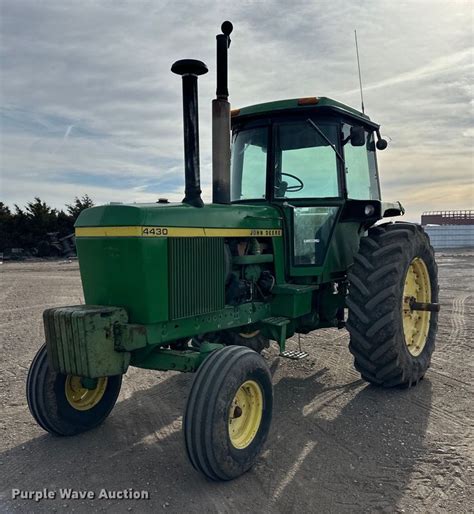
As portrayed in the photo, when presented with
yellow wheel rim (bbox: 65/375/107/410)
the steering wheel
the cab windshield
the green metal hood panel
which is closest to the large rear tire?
the cab windshield

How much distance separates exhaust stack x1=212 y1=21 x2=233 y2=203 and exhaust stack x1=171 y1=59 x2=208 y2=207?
0.40 meters

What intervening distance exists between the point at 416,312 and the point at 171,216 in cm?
321

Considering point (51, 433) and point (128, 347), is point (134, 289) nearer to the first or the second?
point (128, 347)

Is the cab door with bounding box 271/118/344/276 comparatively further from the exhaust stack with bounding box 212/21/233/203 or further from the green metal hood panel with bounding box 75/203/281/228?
the exhaust stack with bounding box 212/21/233/203

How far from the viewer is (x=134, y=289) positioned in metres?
3.51

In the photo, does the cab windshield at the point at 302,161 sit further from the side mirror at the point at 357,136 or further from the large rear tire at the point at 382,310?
the large rear tire at the point at 382,310

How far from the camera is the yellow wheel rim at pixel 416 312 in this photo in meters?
5.32

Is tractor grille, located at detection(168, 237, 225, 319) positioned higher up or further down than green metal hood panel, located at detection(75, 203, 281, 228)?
further down

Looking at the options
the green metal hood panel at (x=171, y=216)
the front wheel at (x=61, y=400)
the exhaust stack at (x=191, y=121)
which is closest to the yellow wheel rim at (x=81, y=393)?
the front wheel at (x=61, y=400)

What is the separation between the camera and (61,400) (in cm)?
383

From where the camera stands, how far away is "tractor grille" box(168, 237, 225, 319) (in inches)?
145

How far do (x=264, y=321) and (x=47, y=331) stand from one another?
76.2 inches

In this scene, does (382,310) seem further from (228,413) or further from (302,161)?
(228,413)

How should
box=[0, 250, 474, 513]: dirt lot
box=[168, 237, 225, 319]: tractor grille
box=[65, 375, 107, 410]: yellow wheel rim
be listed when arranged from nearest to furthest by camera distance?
1. box=[0, 250, 474, 513]: dirt lot
2. box=[168, 237, 225, 319]: tractor grille
3. box=[65, 375, 107, 410]: yellow wheel rim
